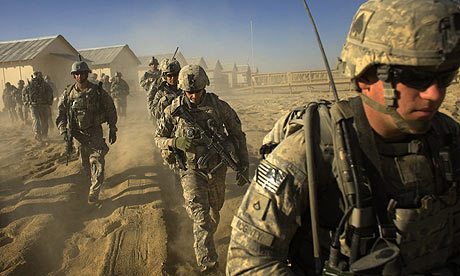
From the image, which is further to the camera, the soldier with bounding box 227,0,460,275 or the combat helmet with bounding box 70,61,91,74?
the combat helmet with bounding box 70,61,91,74

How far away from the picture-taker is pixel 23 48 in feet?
73.8

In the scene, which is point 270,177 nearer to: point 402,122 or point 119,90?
point 402,122

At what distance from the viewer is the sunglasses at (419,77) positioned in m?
1.20

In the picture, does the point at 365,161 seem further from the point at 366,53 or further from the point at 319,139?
the point at 366,53

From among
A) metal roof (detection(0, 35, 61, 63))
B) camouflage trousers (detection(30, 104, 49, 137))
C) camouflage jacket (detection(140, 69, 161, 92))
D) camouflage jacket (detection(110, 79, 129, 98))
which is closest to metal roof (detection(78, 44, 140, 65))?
metal roof (detection(0, 35, 61, 63))

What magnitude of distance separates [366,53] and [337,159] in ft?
1.52

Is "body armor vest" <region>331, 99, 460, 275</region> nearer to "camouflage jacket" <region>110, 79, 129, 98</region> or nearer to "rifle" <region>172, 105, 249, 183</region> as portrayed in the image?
"rifle" <region>172, 105, 249, 183</region>

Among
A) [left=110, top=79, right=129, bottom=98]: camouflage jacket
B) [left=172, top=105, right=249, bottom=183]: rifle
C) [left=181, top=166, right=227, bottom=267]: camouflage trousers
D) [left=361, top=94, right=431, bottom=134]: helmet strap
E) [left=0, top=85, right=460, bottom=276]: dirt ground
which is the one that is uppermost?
[left=110, top=79, right=129, bottom=98]: camouflage jacket

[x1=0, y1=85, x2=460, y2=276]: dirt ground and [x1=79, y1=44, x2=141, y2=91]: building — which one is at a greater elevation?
[x1=79, y1=44, x2=141, y2=91]: building

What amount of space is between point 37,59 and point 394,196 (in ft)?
80.7

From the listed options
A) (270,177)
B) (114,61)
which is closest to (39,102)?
(270,177)

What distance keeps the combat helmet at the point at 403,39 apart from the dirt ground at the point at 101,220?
9.63 ft

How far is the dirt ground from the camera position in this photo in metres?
3.79

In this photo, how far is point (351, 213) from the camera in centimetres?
122
